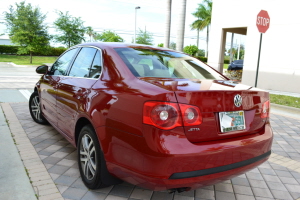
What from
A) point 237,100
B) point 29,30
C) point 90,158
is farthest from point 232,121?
point 29,30

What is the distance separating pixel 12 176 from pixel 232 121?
2.51m

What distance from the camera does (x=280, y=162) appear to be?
13.4 ft

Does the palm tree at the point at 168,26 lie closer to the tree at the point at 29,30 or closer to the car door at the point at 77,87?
the car door at the point at 77,87

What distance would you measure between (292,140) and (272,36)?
931 centimetres

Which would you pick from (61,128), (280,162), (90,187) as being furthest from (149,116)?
(280,162)

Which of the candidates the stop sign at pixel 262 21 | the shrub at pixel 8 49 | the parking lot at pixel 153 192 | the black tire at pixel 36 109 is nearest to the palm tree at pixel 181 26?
the stop sign at pixel 262 21

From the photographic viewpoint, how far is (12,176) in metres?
3.13

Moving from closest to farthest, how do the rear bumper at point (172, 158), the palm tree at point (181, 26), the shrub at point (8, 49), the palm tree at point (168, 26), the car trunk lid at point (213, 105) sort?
the rear bumper at point (172, 158) → the car trunk lid at point (213, 105) → the palm tree at point (181, 26) → the palm tree at point (168, 26) → the shrub at point (8, 49)

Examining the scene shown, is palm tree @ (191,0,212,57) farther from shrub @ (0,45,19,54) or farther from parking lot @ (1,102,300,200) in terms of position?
parking lot @ (1,102,300,200)

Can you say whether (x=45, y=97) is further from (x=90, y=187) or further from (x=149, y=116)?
(x=149, y=116)

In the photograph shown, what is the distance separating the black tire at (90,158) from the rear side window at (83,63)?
2.38ft

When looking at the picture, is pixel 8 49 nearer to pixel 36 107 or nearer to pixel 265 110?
pixel 36 107

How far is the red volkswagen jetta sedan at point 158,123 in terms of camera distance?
2.12m

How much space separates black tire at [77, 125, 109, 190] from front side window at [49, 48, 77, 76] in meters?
1.29
